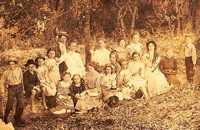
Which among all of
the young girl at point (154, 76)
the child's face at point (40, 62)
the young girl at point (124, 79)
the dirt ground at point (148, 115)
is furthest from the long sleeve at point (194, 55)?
the child's face at point (40, 62)

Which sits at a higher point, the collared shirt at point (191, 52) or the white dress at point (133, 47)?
the white dress at point (133, 47)

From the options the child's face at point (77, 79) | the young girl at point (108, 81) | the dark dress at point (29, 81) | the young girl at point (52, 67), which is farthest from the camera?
the young girl at point (108, 81)

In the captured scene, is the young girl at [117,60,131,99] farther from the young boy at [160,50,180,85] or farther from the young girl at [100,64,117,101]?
the young boy at [160,50,180,85]

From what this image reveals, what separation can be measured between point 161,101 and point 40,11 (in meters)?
2.61

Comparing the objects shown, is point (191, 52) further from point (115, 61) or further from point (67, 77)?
point (67, 77)

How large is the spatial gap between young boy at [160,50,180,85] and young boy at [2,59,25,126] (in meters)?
2.50

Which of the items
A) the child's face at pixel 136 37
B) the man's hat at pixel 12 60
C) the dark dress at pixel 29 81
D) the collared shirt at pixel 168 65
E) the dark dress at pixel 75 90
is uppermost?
the child's face at pixel 136 37

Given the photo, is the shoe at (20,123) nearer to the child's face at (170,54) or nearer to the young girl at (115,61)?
the young girl at (115,61)

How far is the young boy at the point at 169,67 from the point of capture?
31.0 feet

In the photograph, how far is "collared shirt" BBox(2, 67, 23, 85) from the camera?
897 centimetres

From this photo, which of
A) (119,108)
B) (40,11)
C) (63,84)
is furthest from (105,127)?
(40,11)

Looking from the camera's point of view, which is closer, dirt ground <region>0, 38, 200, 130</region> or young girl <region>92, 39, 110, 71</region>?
dirt ground <region>0, 38, 200, 130</region>

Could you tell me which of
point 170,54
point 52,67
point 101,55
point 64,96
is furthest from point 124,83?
point 52,67

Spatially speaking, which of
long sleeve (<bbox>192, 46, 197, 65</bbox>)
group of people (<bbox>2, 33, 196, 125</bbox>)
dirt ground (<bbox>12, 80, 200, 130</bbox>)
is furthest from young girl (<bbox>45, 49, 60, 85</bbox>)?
long sleeve (<bbox>192, 46, 197, 65</bbox>)
